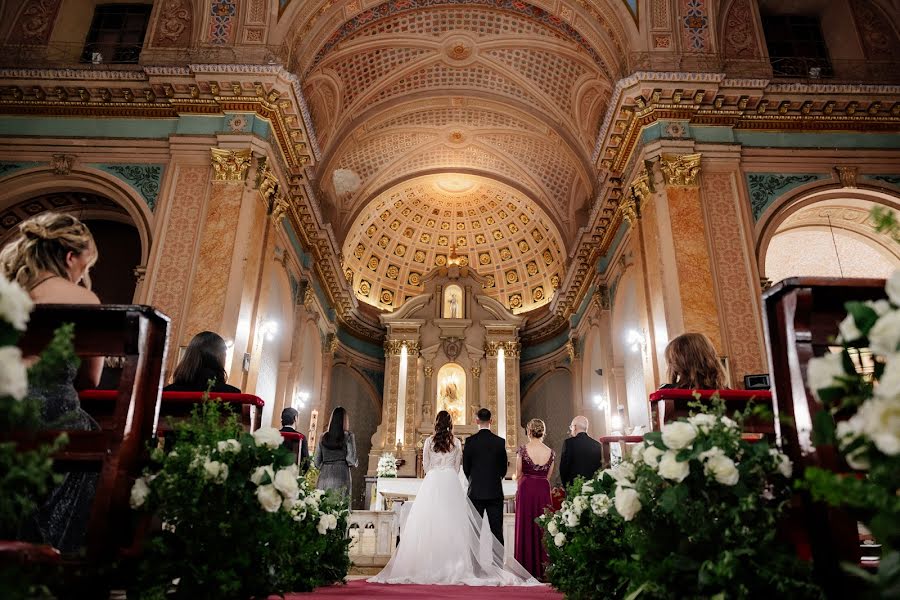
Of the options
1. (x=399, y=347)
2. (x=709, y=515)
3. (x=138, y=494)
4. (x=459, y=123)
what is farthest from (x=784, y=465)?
(x=399, y=347)

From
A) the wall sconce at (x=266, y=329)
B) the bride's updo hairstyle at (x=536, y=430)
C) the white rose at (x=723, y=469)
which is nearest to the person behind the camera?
the white rose at (x=723, y=469)

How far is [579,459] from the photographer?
695cm

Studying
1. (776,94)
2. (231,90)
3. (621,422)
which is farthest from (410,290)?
(776,94)

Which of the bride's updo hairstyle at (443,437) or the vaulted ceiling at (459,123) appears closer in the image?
the bride's updo hairstyle at (443,437)

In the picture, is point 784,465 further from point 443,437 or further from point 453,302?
point 453,302

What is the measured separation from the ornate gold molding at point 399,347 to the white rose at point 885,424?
59.3ft

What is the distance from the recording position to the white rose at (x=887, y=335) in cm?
145

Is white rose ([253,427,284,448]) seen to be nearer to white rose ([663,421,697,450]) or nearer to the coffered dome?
white rose ([663,421,697,450])

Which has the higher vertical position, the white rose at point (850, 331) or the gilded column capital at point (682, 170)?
the gilded column capital at point (682, 170)

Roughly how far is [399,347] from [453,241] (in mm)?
4339

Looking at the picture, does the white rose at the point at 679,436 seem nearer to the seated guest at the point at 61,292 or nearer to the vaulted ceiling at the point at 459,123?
the seated guest at the point at 61,292

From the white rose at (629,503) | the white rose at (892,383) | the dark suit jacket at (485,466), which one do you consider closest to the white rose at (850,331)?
the white rose at (892,383)

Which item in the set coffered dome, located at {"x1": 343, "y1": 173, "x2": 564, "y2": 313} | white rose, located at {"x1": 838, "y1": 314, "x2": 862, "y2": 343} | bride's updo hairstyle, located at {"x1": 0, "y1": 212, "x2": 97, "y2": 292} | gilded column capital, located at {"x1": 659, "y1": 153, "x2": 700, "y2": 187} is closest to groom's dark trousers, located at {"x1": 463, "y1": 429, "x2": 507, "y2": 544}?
bride's updo hairstyle, located at {"x1": 0, "y1": 212, "x2": 97, "y2": 292}

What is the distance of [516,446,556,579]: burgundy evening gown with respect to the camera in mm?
6887
